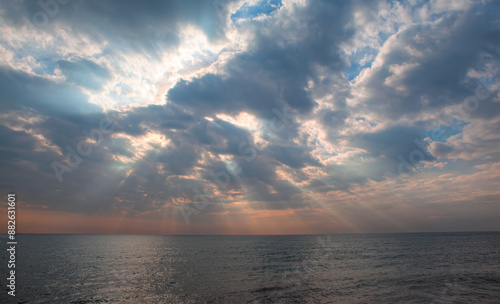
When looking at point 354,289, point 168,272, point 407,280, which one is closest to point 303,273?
point 354,289

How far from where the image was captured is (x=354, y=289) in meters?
32.7

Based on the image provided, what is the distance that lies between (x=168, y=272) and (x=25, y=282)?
22.1 meters

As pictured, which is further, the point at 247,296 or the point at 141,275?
the point at 141,275

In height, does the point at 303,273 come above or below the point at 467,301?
below

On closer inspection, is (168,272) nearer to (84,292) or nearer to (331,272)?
(84,292)

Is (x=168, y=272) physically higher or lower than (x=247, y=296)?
lower

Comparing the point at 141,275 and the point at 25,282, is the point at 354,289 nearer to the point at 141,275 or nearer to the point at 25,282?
the point at 141,275

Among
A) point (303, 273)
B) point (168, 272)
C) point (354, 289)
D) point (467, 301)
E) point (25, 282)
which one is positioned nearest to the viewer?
point (467, 301)

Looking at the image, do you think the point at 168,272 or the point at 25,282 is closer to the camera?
the point at 25,282

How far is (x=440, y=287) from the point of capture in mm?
33562

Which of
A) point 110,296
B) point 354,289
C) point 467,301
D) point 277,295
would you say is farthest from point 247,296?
point 467,301

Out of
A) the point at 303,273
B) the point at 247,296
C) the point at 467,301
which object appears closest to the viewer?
the point at 467,301

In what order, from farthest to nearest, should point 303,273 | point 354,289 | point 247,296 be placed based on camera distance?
point 303,273 → point 354,289 → point 247,296

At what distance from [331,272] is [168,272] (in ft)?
106
